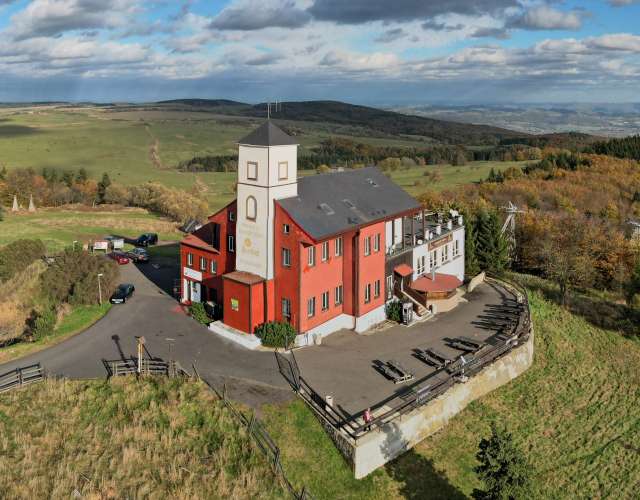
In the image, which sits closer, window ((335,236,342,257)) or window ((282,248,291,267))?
window ((282,248,291,267))

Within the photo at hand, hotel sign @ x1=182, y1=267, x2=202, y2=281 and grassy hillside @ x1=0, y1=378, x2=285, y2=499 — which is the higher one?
hotel sign @ x1=182, y1=267, x2=202, y2=281

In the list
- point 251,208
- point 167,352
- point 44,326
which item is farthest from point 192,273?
point 44,326

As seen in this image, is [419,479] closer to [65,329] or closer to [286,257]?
[286,257]

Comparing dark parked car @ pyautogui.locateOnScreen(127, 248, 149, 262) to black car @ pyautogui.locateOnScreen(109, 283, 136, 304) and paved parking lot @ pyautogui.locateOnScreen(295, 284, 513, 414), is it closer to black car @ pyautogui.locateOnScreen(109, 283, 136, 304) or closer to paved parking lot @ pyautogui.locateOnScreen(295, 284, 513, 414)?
black car @ pyautogui.locateOnScreen(109, 283, 136, 304)

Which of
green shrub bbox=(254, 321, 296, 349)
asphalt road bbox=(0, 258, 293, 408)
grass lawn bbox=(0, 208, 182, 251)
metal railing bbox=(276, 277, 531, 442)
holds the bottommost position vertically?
metal railing bbox=(276, 277, 531, 442)

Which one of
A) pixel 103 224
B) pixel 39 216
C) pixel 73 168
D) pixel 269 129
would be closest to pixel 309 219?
pixel 269 129

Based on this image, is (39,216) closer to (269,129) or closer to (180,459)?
(269,129)

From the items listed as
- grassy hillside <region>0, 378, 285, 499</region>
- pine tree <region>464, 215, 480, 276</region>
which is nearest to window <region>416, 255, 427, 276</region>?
pine tree <region>464, 215, 480, 276</region>
